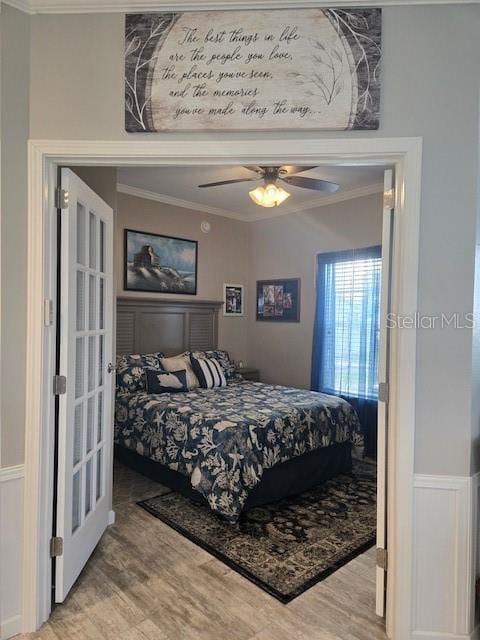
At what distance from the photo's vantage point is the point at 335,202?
15.0 ft

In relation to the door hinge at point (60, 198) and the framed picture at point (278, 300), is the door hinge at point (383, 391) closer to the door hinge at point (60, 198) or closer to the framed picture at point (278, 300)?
the door hinge at point (60, 198)

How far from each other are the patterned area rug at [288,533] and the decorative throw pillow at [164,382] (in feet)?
3.13

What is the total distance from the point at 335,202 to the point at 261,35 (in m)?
3.03

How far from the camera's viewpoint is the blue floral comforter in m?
2.70

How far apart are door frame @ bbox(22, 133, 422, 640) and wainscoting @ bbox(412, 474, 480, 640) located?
0.05m

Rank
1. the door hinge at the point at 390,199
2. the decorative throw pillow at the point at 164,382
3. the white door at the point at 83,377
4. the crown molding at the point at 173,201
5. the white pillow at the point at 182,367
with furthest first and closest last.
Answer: the crown molding at the point at 173,201 < the white pillow at the point at 182,367 < the decorative throw pillow at the point at 164,382 < the white door at the point at 83,377 < the door hinge at the point at 390,199

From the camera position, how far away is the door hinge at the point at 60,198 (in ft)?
6.10

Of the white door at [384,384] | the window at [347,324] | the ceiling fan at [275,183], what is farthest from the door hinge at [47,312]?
the window at [347,324]

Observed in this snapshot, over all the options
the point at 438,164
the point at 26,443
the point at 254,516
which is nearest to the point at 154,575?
the point at 254,516

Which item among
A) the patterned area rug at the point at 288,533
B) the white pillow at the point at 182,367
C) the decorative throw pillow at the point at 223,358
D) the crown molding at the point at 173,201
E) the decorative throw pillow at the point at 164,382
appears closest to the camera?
the patterned area rug at the point at 288,533

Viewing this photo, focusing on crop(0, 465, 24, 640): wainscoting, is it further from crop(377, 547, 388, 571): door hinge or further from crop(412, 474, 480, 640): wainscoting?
crop(412, 474, 480, 640): wainscoting

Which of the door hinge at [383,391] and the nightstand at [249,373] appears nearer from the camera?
the door hinge at [383,391]

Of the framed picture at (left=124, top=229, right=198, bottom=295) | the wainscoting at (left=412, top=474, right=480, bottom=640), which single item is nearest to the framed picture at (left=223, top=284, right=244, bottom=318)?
the framed picture at (left=124, top=229, right=198, bottom=295)

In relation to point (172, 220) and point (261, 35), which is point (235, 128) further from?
point (172, 220)
